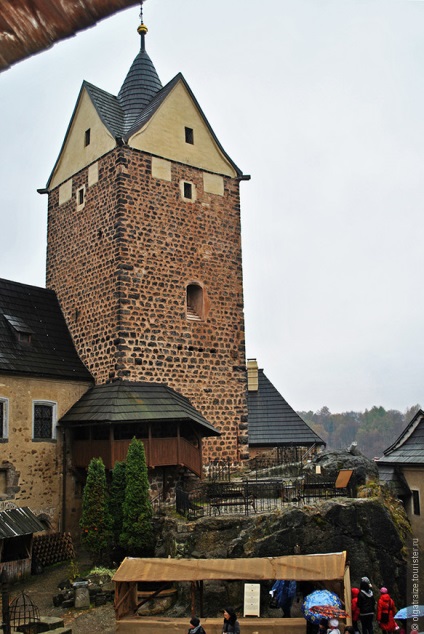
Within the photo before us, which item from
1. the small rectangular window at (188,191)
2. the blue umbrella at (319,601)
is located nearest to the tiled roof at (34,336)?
the small rectangular window at (188,191)

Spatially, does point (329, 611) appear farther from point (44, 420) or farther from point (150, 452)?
point (44, 420)

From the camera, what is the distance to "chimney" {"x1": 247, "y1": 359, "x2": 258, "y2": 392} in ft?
93.9

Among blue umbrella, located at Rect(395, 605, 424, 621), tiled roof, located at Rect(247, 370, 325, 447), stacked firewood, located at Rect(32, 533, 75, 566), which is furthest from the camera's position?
tiled roof, located at Rect(247, 370, 325, 447)

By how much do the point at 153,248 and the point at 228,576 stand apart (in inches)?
441

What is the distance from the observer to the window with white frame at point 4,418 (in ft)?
55.1

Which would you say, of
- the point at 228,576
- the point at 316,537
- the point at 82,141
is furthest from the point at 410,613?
the point at 82,141

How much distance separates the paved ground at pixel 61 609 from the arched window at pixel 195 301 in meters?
8.22

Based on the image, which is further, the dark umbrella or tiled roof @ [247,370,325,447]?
tiled roof @ [247,370,325,447]

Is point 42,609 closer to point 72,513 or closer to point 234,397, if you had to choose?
point 72,513

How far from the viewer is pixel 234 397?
20.9 meters

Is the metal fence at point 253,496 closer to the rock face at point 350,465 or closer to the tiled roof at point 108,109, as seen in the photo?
the rock face at point 350,465

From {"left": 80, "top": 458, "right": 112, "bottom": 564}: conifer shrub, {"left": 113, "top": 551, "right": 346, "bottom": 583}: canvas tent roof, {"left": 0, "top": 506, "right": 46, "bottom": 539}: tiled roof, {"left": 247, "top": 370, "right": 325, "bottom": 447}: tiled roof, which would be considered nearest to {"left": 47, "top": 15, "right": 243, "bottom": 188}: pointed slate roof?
{"left": 247, "top": 370, "right": 325, "bottom": 447}: tiled roof

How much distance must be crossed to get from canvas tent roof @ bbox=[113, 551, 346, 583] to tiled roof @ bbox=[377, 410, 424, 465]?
12.0 m

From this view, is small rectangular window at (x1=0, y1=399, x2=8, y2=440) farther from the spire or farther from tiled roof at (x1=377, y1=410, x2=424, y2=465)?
tiled roof at (x1=377, y1=410, x2=424, y2=465)
